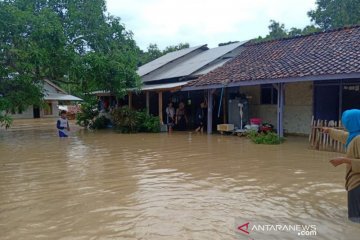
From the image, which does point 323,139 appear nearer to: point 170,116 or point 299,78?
point 299,78

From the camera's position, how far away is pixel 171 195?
6.01 metres

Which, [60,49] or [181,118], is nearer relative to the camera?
[60,49]

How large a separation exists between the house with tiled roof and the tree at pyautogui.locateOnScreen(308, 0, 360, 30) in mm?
12764

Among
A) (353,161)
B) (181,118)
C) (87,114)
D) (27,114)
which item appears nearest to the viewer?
(353,161)

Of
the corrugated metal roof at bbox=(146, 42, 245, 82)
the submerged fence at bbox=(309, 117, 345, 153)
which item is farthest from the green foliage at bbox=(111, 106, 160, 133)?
the submerged fence at bbox=(309, 117, 345, 153)

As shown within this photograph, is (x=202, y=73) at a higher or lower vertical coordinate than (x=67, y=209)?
higher

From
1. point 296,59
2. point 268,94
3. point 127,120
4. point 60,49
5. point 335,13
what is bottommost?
point 127,120

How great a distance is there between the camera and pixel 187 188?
21.1 feet

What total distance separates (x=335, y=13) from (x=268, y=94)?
16.3m

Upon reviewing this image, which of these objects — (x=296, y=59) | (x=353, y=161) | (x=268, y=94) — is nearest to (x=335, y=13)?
A: (x=268, y=94)

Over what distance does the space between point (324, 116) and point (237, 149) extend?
177 inches

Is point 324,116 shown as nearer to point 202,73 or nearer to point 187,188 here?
point 202,73

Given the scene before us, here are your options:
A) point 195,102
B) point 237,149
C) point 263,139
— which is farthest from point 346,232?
point 195,102

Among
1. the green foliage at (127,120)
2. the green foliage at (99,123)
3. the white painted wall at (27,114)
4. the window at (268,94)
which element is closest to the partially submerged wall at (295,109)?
the window at (268,94)
